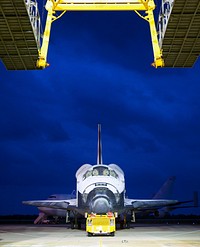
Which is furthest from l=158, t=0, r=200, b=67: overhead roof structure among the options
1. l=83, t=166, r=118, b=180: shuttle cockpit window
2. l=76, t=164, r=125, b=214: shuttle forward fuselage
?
l=76, t=164, r=125, b=214: shuttle forward fuselage

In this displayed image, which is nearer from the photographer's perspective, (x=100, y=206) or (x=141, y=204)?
(x=100, y=206)

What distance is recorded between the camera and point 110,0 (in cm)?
3241

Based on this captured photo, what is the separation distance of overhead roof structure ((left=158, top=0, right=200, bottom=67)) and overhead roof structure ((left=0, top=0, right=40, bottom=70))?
26.7ft

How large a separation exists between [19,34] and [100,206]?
1330 centimetres

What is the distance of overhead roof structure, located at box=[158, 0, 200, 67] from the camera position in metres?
21.7

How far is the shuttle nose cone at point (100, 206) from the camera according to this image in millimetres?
28953

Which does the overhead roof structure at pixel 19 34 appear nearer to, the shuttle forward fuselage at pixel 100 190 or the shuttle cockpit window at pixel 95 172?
the shuttle cockpit window at pixel 95 172

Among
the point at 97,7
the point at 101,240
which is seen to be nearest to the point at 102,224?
the point at 101,240

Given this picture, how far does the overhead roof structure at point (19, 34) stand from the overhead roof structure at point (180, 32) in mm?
8132

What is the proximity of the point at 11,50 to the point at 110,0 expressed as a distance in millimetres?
10148

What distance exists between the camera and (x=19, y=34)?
24.5 meters

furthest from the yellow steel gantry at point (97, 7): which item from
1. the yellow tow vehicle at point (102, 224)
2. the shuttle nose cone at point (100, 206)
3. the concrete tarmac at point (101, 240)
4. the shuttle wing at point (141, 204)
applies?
the shuttle wing at point (141, 204)

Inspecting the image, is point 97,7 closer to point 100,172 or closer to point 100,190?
point 100,172

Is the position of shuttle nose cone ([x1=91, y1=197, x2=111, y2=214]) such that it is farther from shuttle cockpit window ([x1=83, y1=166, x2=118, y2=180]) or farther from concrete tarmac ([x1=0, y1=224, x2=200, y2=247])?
shuttle cockpit window ([x1=83, y1=166, x2=118, y2=180])
